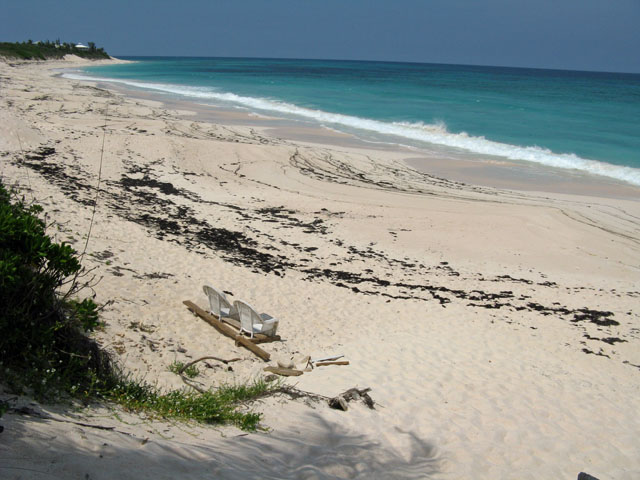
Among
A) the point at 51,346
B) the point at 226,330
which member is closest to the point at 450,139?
the point at 226,330

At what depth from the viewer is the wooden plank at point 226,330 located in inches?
263

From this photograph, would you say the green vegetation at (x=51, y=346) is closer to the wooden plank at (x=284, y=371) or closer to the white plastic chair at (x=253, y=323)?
the wooden plank at (x=284, y=371)

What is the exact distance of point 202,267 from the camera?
31.0 feet

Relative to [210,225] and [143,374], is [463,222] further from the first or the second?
[143,374]

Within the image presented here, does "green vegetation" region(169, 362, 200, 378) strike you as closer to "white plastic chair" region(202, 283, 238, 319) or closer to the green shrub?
the green shrub

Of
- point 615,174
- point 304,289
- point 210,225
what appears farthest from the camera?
point 615,174

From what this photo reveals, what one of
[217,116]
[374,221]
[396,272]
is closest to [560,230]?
[374,221]

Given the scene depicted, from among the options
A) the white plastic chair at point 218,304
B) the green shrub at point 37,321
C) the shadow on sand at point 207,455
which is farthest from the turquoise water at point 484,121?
the green shrub at point 37,321

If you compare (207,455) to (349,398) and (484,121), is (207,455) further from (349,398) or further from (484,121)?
(484,121)

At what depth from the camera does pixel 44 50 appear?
81562mm

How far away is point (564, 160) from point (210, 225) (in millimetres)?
19170

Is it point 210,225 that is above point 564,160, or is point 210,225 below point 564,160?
below

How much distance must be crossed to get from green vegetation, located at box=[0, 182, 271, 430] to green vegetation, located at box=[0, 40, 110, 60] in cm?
7065

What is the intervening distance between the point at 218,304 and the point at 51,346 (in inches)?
129
